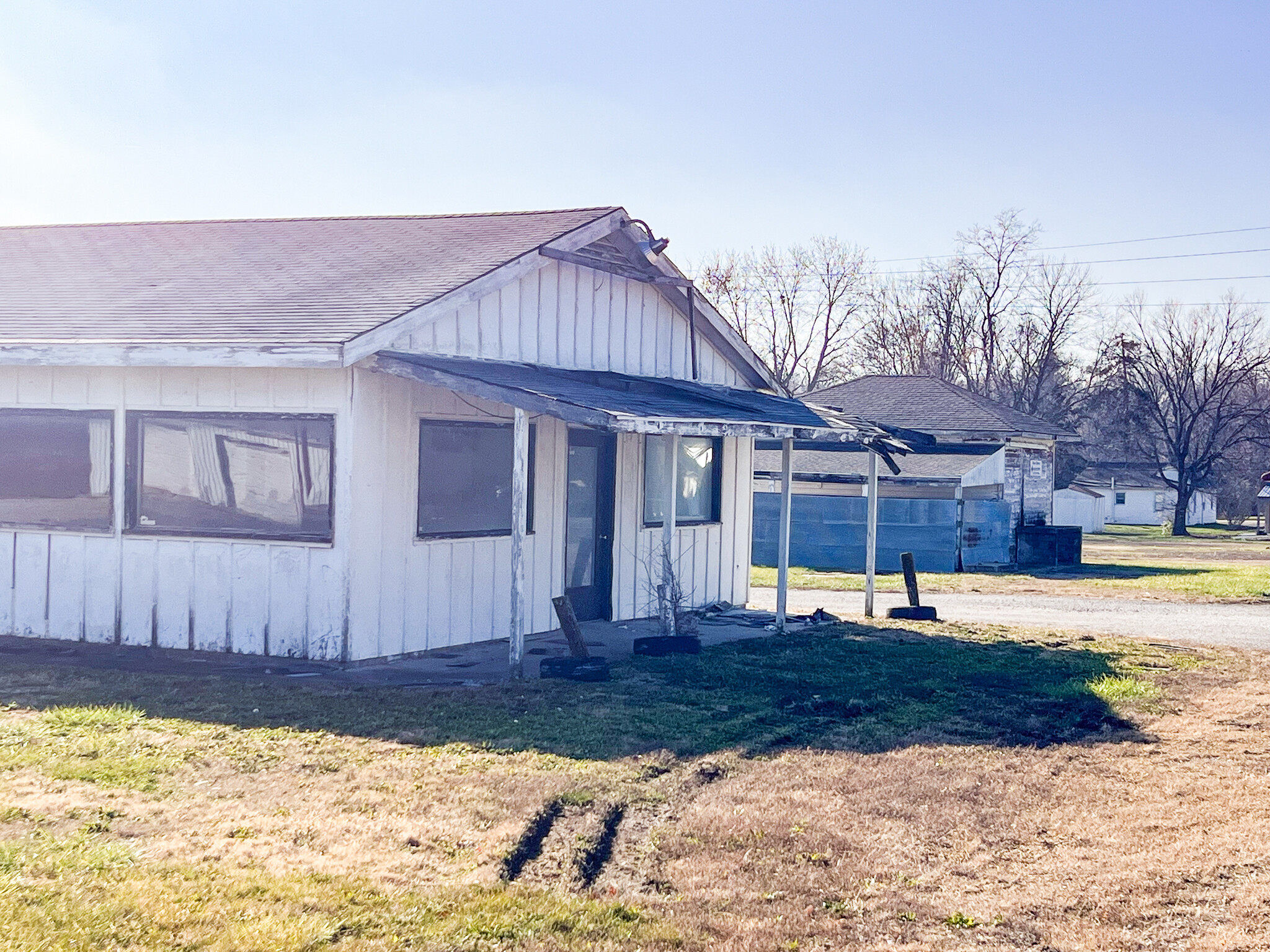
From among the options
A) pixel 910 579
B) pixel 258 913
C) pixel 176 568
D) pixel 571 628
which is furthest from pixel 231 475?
pixel 910 579

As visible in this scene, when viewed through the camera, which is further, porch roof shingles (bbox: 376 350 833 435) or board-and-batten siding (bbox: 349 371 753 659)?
board-and-batten siding (bbox: 349 371 753 659)

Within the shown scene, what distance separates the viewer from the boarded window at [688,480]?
1509cm

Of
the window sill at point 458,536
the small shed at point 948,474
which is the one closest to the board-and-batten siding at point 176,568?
the window sill at point 458,536

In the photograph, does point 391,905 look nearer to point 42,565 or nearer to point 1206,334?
point 42,565

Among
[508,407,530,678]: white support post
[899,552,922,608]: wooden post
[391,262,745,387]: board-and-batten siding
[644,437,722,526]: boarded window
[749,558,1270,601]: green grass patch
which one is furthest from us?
[749,558,1270,601]: green grass patch

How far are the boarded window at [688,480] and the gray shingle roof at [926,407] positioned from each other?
13.5m

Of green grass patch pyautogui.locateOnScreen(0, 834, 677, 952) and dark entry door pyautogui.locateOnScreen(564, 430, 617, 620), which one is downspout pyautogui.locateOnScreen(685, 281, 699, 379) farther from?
green grass patch pyautogui.locateOnScreen(0, 834, 677, 952)

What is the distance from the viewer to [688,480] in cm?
1580

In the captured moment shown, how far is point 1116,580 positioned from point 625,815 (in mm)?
20901

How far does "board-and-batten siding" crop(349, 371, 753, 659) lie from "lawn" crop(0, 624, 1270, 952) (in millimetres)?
1401

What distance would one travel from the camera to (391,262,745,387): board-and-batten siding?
1212cm

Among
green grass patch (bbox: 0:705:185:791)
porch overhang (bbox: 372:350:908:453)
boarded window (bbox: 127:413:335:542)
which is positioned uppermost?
porch overhang (bbox: 372:350:908:453)

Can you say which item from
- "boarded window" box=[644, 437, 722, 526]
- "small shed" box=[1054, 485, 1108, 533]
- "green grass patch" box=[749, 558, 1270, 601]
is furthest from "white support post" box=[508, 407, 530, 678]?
"small shed" box=[1054, 485, 1108, 533]

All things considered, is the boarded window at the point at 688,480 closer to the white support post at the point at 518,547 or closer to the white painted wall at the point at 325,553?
the white painted wall at the point at 325,553
